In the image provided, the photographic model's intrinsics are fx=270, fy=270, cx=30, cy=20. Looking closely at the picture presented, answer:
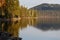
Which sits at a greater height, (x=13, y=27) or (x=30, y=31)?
(x=13, y=27)

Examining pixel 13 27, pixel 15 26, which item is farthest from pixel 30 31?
pixel 15 26

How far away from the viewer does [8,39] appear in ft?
74.2

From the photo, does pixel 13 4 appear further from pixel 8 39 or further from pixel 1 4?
pixel 8 39

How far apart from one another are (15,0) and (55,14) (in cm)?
13073

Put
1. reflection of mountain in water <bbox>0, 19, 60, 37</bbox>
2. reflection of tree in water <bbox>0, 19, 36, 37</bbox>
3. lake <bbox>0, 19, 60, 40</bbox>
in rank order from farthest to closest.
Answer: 1. reflection of mountain in water <bbox>0, 19, 60, 37</bbox>
2. reflection of tree in water <bbox>0, 19, 36, 37</bbox>
3. lake <bbox>0, 19, 60, 40</bbox>

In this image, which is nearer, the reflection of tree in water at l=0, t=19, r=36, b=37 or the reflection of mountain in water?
the reflection of tree in water at l=0, t=19, r=36, b=37

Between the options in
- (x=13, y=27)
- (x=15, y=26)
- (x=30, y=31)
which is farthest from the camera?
(x=15, y=26)

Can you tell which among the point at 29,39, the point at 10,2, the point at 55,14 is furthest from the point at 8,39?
the point at 55,14

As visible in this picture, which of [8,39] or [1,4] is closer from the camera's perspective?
[8,39]

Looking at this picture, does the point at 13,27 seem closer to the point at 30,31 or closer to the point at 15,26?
the point at 15,26

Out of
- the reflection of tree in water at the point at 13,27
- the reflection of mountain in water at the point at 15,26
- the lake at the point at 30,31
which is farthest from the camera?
the reflection of mountain in water at the point at 15,26

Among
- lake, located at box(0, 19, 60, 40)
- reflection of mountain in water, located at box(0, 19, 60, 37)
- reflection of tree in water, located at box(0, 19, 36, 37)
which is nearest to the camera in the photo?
lake, located at box(0, 19, 60, 40)

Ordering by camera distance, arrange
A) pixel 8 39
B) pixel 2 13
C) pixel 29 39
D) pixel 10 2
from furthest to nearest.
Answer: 1. pixel 10 2
2. pixel 2 13
3. pixel 29 39
4. pixel 8 39

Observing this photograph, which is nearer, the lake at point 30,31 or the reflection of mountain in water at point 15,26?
the lake at point 30,31
